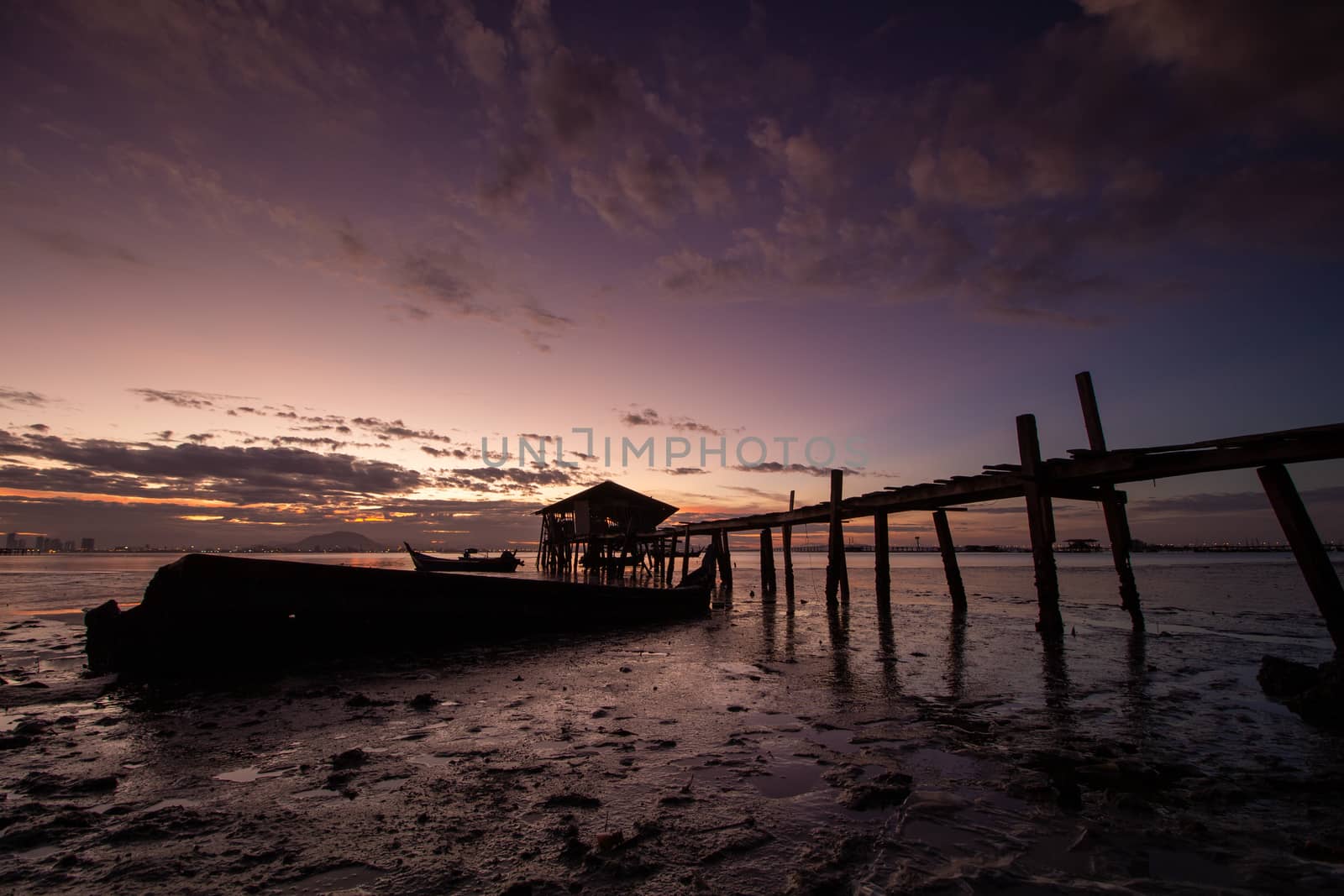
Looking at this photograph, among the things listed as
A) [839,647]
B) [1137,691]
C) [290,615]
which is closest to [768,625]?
[839,647]

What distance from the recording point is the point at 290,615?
8.60m

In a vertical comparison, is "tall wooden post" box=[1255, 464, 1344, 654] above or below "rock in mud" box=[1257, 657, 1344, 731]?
above

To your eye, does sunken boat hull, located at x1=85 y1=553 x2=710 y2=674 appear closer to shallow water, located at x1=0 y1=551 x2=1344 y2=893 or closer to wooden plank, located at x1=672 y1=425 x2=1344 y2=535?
shallow water, located at x1=0 y1=551 x2=1344 y2=893

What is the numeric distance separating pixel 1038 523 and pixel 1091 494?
Result: 233cm

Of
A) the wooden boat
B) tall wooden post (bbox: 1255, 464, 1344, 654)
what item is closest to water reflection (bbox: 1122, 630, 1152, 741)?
tall wooden post (bbox: 1255, 464, 1344, 654)

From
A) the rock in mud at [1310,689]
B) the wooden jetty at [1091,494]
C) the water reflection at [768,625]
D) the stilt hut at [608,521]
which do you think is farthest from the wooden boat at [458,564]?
the rock in mud at [1310,689]

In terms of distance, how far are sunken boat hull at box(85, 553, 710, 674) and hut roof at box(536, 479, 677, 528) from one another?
21649mm

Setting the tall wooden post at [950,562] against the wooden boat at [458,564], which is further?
the wooden boat at [458,564]

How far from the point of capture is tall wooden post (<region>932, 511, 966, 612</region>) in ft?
57.9

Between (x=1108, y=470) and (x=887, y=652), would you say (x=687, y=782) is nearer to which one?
(x=887, y=652)

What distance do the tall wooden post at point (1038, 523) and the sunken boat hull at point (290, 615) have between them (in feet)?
31.5

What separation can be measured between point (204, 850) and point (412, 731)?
2271 mm

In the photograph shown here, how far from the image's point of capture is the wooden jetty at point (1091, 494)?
791 centimetres

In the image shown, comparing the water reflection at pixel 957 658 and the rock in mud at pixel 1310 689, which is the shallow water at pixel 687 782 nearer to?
the water reflection at pixel 957 658
